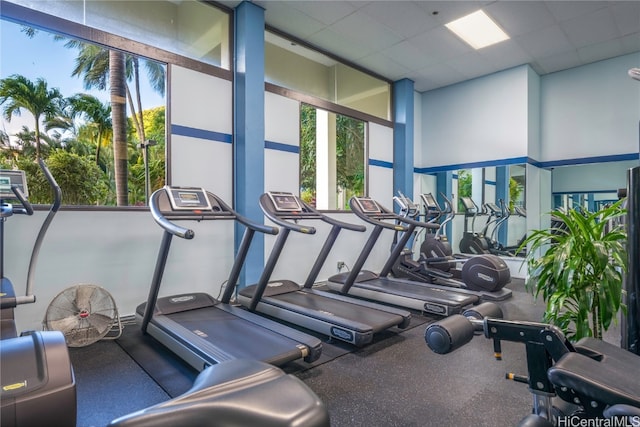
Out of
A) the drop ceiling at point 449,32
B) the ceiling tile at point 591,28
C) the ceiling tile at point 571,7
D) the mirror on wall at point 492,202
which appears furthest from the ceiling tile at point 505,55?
the mirror on wall at point 492,202

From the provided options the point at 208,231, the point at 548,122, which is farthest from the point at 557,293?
the point at 548,122

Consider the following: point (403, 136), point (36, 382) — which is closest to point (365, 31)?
point (403, 136)

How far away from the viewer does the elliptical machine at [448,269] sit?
16.1ft

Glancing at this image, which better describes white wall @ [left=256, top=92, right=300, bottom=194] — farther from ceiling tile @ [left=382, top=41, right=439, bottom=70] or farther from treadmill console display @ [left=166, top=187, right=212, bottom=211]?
ceiling tile @ [left=382, top=41, right=439, bottom=70]

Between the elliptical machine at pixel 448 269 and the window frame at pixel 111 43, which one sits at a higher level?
the window frame at pixel 111 43

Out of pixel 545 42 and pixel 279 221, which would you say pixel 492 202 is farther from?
pixel 279 221

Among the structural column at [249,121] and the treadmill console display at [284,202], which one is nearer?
the treadmill console display at [284,202]

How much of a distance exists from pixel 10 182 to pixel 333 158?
5.91 metres

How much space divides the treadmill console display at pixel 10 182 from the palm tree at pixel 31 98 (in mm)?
877

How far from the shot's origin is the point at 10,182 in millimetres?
2688

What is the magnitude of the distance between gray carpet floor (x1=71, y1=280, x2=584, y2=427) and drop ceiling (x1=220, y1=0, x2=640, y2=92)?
4154 millimetres

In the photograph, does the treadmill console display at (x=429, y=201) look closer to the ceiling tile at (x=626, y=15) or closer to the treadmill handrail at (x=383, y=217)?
the treadmill handrail at (x=383, y=217)

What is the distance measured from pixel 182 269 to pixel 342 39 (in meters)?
4.07

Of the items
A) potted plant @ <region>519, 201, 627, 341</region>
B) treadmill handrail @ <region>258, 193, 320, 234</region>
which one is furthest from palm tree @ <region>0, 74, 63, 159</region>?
potted plant @ <region>519, 201, 627, 341</region>
